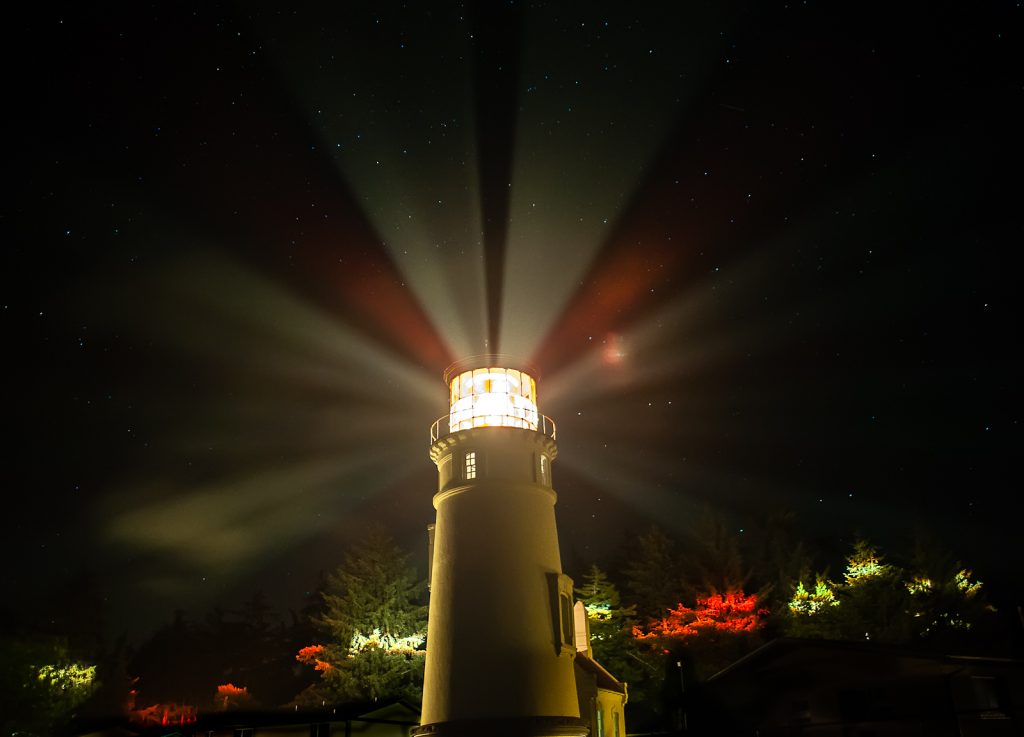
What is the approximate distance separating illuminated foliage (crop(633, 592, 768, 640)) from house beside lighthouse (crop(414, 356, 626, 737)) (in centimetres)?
1346

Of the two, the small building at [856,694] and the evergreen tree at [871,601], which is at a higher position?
the evergreen tree at [871,601]

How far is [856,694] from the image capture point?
17328 millimetres

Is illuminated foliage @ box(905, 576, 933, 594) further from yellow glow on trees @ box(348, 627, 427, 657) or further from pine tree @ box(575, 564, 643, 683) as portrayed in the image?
yellow glow on trees @ box(348, 627, 427, 657)

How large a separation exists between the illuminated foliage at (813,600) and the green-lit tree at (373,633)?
19006mm

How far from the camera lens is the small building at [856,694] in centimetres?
1623

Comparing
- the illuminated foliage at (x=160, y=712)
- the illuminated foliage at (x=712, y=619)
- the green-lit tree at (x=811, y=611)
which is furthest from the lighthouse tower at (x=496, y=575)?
the illuminated foliage at (x=160, y=712)

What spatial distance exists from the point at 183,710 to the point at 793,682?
153 ft

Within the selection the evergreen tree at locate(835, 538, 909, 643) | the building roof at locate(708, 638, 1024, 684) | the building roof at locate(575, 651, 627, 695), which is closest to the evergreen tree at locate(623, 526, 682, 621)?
the evergreen tree at locate(835, 538, 909, 643)

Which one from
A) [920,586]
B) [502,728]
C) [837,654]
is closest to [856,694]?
[837,654]

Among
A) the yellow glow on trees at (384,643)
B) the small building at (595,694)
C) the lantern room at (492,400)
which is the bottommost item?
the small building at (595,694)

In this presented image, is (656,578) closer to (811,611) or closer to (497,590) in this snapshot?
(811,611)

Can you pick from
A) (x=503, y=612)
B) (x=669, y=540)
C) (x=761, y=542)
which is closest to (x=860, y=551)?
→ (x=761, y=542)

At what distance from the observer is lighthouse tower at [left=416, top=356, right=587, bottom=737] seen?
19.6 metres

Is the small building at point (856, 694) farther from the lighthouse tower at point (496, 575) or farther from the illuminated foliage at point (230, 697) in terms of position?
the illuminated foliage at point (230, 697)
